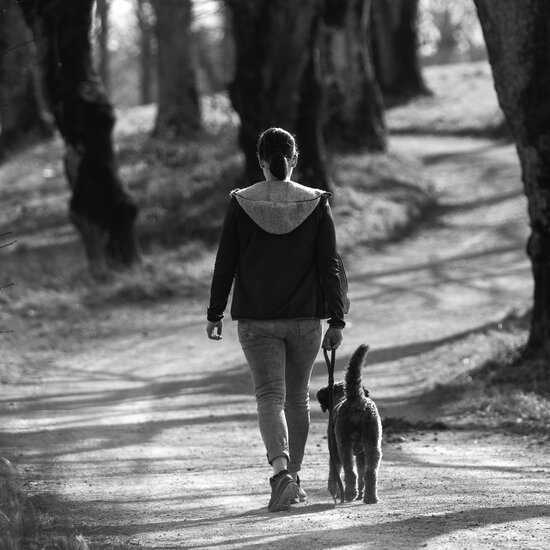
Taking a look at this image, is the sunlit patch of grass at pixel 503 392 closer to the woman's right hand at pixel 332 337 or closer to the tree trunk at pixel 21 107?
the woman's right hand at pixel 332 337

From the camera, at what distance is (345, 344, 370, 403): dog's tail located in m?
5.96

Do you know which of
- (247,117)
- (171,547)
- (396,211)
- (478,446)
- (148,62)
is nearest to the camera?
(171,547)

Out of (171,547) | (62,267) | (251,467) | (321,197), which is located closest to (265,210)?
(321,197)

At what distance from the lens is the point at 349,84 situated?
24469 millimetres

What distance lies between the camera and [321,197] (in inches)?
243

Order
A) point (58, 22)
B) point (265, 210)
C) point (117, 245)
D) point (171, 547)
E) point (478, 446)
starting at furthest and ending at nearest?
point (117, 245) → point (58, 22) → point (478, 446) → point (265, 210) → point (171, 547)

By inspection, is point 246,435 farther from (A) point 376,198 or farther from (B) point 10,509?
(A) point 376,198

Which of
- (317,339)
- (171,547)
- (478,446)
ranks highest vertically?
(317,339)

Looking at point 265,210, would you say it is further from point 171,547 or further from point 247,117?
point 247,117

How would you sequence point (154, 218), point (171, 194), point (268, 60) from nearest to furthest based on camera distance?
point (268, 60)
point (154, 218)
point (171, 194)

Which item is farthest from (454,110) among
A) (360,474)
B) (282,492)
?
(282,492)

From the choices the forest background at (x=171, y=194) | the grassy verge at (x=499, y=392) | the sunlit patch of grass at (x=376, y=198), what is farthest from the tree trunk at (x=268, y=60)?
the grassy verge at (x=499, y=392)

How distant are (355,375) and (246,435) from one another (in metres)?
3.08

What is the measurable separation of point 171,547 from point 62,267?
1136 cm
